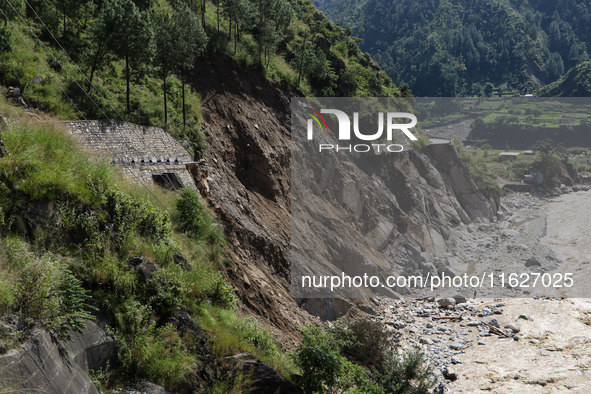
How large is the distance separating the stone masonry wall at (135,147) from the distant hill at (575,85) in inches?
3424

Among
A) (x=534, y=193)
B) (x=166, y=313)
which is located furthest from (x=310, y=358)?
(x=534, y=193)

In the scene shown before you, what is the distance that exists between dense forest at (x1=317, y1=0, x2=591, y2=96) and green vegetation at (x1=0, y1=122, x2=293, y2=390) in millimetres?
100932

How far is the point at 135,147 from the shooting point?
1536 cm

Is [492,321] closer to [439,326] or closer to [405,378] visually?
[439,326]

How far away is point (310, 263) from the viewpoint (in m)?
21.3

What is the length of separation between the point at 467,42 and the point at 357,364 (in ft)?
395

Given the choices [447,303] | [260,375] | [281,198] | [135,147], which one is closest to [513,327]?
[447,303]

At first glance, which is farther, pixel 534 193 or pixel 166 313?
pixel 534 193

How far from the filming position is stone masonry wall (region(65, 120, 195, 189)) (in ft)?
46.1

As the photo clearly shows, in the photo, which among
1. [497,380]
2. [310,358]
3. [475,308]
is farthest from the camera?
[475,308]

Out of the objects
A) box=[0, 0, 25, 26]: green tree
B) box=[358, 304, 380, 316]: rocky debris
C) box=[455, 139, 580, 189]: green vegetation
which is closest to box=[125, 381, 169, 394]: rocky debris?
box=[0, 0, 25, 26]: green tree

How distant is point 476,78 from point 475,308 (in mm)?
103939

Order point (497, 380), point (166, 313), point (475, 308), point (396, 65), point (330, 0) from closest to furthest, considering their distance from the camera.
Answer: point (166, 313) → point (497, 380) → point (475, 308) → point (396, 65) → point (330, 0)

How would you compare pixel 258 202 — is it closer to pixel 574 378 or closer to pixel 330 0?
pixel 574 378
